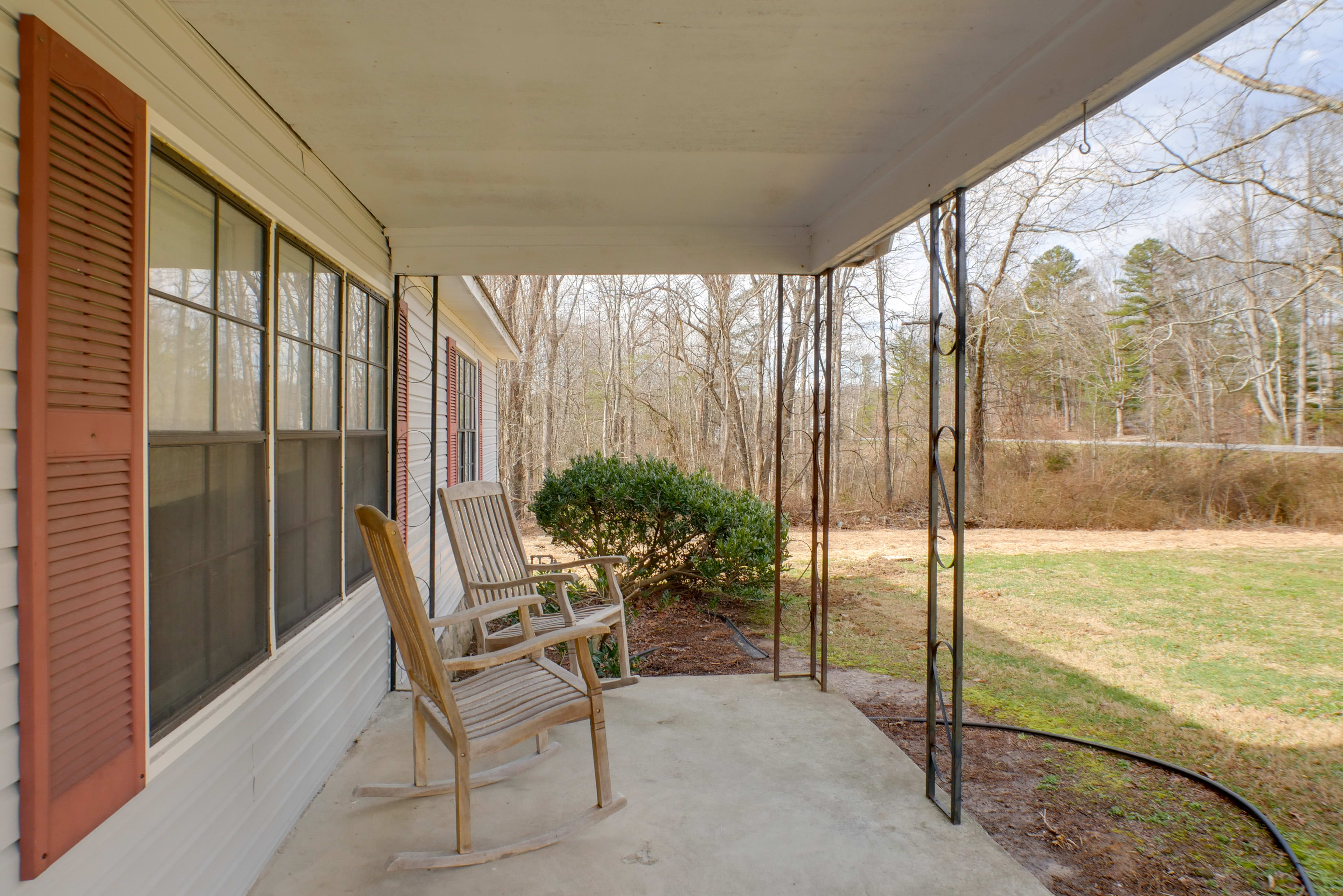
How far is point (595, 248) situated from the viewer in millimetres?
3713

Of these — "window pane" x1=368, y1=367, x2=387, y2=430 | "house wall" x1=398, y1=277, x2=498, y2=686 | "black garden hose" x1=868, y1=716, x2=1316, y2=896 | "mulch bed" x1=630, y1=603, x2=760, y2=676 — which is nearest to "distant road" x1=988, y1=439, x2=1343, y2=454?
"mulch bed" x1=630, y1=603, x2=760, y2=676

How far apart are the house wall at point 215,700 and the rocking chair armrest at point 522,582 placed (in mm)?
575

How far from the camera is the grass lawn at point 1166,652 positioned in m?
3.48

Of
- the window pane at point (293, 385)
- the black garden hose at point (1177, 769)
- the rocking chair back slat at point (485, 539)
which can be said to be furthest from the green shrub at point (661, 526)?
the window pane at point (293, 385)

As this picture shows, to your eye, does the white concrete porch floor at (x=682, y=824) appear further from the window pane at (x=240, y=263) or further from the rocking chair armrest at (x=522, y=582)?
the window pane at (x=240, y=263)

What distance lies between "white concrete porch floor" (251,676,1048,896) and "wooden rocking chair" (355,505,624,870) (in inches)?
1.8

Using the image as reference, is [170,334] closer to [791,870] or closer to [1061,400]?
[791,870]

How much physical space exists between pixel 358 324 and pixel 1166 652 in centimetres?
591

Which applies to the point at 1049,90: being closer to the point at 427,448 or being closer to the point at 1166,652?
the point at 427,448

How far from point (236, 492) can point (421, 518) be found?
2716 mm

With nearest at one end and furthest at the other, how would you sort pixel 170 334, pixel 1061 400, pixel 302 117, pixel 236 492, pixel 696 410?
pixel 170 334 → pixel 236 492 → pixel 302 117 → pixel 1061 400 → pixel 696 410

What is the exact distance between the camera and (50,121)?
4.08 ft

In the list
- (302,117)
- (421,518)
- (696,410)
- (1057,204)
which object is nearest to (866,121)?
(302,117)

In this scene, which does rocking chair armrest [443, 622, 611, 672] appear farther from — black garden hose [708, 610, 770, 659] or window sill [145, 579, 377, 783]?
black garden hose [708, 610, 770, 659]
